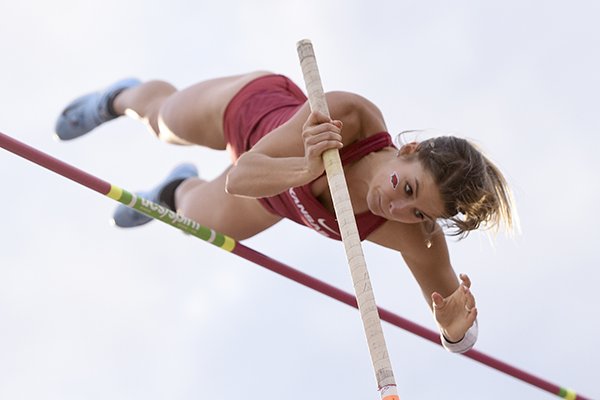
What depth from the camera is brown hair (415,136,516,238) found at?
4.36 meters

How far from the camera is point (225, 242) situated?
5.37 m

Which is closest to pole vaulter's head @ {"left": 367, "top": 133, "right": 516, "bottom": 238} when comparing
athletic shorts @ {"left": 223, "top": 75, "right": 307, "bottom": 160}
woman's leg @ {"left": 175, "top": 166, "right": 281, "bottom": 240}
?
athletic shorts @ {"left": 223, "top": 75, "right": 307, "bottom": 160}

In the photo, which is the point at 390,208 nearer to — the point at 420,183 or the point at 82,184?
the point at 420,183

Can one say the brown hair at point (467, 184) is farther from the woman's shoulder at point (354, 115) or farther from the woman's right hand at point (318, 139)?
the woman's right hand at point (318, 139)

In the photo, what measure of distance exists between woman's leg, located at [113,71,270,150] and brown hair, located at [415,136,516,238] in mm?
1146

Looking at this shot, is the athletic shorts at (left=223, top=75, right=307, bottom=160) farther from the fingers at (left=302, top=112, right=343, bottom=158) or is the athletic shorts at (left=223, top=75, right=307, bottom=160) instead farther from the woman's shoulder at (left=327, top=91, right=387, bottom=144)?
the fingers at (left=302, top=112, right=343, bottom=158)

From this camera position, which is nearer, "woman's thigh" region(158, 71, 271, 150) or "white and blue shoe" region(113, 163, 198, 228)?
"woman's thigh" region(158, 71, 271, 150)

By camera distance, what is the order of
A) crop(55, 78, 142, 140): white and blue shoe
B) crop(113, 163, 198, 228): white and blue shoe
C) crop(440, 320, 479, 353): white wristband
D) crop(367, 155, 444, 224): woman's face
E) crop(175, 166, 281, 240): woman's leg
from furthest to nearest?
crop(113, 163, 198, 228): white and blue shoe
crop(55, 78, 142, 140): white and blue shoe
crop(175, 166, 281, 240): woman's leg
crop(440, 320, 479, 353): white wristband
crop(367, 155, 444, 224): woman's face

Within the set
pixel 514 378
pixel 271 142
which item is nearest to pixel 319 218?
pixel 271 142

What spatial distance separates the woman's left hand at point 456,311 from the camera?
4.17 meters

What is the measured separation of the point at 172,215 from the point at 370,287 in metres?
1.71

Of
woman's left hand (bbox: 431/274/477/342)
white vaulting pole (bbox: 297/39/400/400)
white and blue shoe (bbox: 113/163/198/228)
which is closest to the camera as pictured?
white vaulting pole (bbox: 297/39/400/400)

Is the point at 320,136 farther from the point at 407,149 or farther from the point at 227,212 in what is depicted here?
the point at 227,212

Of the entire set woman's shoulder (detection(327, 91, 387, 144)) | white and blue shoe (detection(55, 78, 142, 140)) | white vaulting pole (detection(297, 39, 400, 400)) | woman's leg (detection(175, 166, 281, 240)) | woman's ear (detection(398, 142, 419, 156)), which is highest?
white and blue shoe (detection(55, 78, 142, 140))
